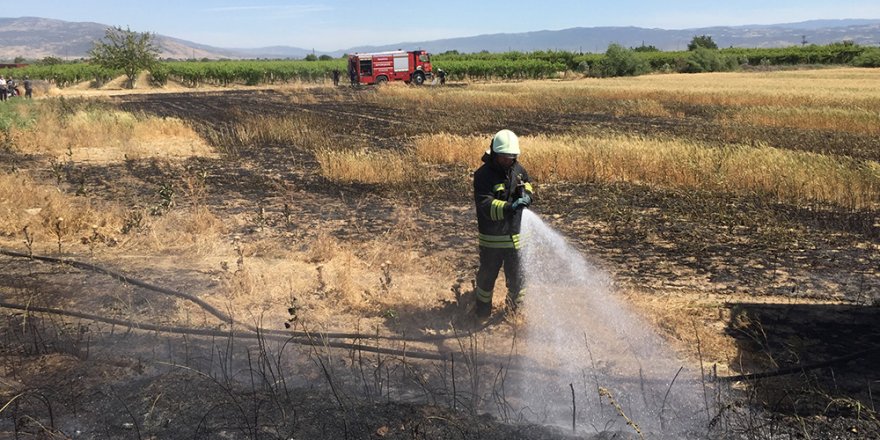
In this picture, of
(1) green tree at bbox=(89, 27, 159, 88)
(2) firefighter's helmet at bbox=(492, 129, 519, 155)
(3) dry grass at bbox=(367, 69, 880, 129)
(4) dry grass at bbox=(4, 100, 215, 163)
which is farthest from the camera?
(1) green tree at bbox=(89, 27, 159, 88)

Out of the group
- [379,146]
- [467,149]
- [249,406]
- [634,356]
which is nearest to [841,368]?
[634,356]

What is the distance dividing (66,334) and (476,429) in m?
3.48

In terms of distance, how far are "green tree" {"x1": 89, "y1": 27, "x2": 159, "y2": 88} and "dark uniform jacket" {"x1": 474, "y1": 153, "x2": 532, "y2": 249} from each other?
53.7 meters

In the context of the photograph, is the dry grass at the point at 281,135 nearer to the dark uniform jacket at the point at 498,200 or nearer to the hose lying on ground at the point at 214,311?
the hose lying on ground at the point at 214,311

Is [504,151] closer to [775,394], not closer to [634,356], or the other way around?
[634,356]

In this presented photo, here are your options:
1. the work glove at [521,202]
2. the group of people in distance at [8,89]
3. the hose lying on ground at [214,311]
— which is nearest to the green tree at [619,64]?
the group of people in distance at [8,89]

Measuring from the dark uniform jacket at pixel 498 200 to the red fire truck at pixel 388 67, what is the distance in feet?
140

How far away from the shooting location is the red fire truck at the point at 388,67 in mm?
45969

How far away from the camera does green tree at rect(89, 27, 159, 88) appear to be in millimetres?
50031

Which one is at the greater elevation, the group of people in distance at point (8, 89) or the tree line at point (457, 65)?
the tree line at point (457, 65)

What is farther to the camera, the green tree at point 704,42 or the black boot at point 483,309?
the green tree at point 704,42

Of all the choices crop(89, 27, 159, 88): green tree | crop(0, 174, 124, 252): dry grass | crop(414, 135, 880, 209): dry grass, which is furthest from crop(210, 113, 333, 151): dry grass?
crop(89, 27, 159, 88): green tree

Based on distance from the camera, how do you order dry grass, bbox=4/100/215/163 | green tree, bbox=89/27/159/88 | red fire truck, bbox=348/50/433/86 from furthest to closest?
green tree, bbox=89/27/159/88
red fire truck, bbox=348/50/433/86
dry grass, bbox=4/100/215/163

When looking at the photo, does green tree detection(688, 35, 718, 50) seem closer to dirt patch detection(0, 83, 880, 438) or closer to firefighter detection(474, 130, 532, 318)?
dirt patch detection(0, 83, 880, 438)
